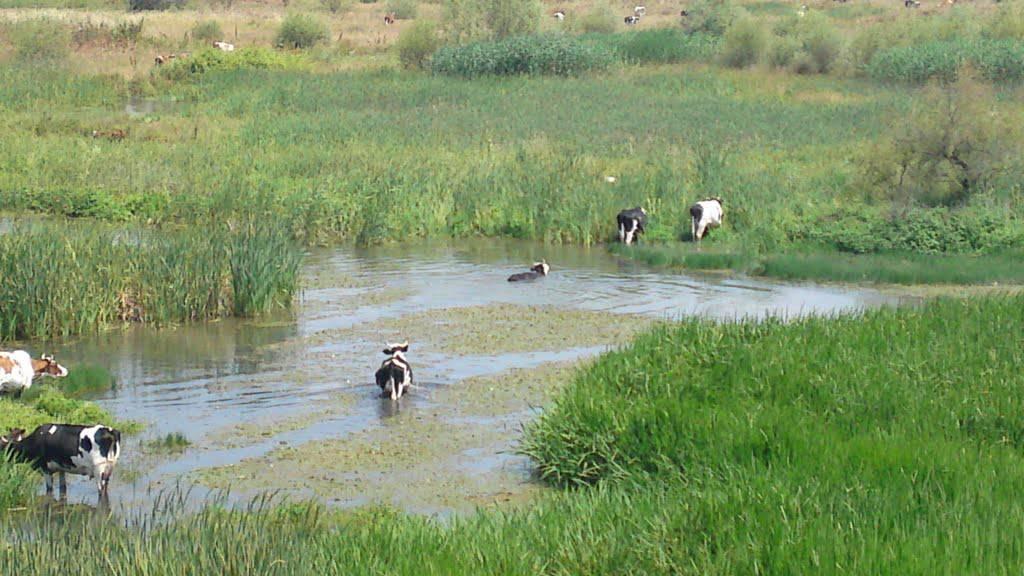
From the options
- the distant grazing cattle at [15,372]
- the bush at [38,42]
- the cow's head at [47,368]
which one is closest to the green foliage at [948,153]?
the cow's head at [47,368]

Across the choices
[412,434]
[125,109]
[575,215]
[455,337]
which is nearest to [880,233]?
[575,215]

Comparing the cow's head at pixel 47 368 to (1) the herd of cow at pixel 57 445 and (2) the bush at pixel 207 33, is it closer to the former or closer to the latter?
(1) the herd of cow at pixel 57 445

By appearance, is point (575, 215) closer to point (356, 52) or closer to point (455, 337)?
point (455, 337)

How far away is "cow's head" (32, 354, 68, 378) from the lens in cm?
1180

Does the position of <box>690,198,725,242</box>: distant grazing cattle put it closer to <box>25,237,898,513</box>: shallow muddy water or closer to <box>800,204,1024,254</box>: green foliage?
<box>800,204,1024,254</box>: green foliage

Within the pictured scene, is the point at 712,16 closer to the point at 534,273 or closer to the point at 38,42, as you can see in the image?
the point at 38,42

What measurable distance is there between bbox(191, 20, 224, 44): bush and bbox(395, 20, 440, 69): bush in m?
10.8

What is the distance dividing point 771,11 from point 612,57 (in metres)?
20.5

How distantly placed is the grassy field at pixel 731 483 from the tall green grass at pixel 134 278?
5635mm

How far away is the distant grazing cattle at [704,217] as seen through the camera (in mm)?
20531

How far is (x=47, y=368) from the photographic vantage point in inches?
467

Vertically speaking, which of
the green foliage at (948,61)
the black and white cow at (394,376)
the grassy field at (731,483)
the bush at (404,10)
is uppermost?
the bush at (404,10)

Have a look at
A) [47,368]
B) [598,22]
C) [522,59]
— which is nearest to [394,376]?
[47,368]

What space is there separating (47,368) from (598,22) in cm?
4735
